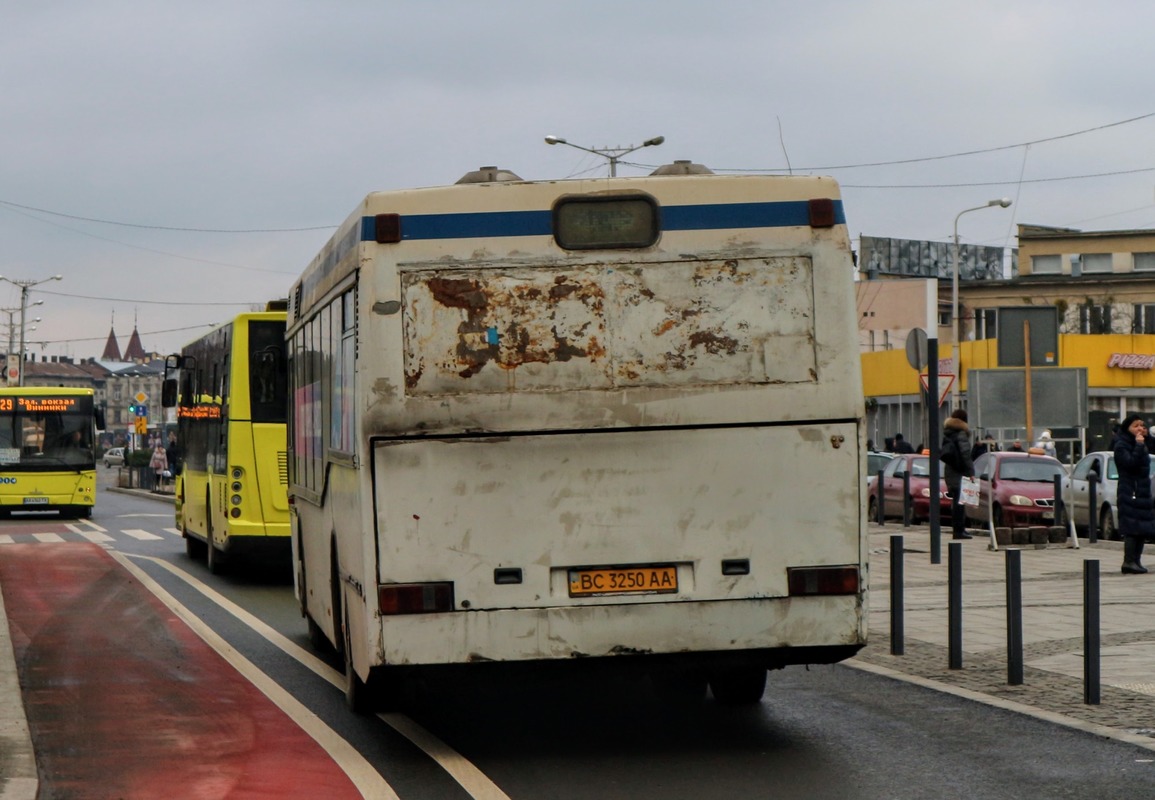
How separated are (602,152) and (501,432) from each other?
4519 centimetres

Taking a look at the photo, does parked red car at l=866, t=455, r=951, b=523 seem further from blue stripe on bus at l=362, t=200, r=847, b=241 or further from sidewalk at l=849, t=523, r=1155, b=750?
blue stripe on bus at l=362, t=200, r=847, b=241

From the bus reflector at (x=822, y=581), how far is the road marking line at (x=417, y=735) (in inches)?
67.4

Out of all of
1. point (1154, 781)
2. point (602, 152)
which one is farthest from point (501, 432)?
point (602, 152)

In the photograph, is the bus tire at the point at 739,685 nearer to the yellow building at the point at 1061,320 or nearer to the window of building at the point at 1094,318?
the yellow building at the point at 1061,320

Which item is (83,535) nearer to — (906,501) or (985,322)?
(906,501)

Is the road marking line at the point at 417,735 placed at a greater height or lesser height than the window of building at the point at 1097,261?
lesser

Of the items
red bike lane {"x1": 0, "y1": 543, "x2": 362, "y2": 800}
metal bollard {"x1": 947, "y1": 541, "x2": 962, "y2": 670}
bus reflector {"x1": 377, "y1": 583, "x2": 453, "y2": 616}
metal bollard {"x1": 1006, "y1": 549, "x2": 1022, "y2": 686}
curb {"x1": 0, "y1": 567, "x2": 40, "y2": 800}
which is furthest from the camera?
metal bollard {"x1": 947, "y1": 541, "x2": 962, "y2": 670}

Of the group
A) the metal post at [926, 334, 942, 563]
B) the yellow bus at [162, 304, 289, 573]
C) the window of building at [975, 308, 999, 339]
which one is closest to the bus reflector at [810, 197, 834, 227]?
the yellow bus at [162, 304, 289, 573]

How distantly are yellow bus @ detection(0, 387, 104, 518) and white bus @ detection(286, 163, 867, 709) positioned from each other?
1262 inches

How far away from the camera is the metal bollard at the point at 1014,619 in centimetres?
1114

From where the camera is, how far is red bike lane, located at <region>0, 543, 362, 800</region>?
27.2 feet

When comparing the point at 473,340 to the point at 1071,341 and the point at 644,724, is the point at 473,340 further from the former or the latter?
the point at 1071,341

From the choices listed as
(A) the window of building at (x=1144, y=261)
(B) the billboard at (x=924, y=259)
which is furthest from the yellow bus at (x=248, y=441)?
(B) the billboard at (x=924, y=259)

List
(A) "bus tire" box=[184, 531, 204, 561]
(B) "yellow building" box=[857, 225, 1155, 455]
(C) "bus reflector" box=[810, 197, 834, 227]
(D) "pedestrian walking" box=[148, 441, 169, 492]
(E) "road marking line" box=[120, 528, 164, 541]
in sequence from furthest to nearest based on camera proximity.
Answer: (B) "yellow building" box=[857, 225, 1155, 455]
(D) "pedestrian walking" box=[148, 441, 169, 492]
(E) "road marking line" box=[120, 528, 164, 541]
(A) "bus tire" box=[184, 531, 204, 561]
(C) "bus reflector" box=[810, 197, 834, 227]
